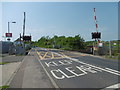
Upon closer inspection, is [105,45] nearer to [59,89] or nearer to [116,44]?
[116,44]

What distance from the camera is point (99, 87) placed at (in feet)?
19.2

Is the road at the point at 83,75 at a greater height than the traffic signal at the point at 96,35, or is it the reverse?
the traffic signal at the point at 96,35

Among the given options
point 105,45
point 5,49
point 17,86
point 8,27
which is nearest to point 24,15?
point 8,27

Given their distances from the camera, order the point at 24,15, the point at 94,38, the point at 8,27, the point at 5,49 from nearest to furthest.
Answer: the point at 94,38 → the point at 24,15 → the point at 8,27 → the point at 5,49

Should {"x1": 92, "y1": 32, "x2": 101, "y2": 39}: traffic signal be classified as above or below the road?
above

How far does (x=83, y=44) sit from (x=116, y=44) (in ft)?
67.1

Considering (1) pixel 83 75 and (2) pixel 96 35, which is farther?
(2) pixel 96 35

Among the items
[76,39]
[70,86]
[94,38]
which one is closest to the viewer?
[70,86]

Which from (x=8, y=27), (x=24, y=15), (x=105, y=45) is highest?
(x=24, y=15)

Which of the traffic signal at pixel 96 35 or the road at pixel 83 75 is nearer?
the road at pixel 83 75

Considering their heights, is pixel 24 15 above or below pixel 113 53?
above

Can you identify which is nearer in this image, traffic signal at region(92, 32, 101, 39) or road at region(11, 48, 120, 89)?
road at region(11, 48, 120, 89)

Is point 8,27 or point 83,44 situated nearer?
point 8,27

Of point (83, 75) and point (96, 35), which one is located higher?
point (96, 35)
